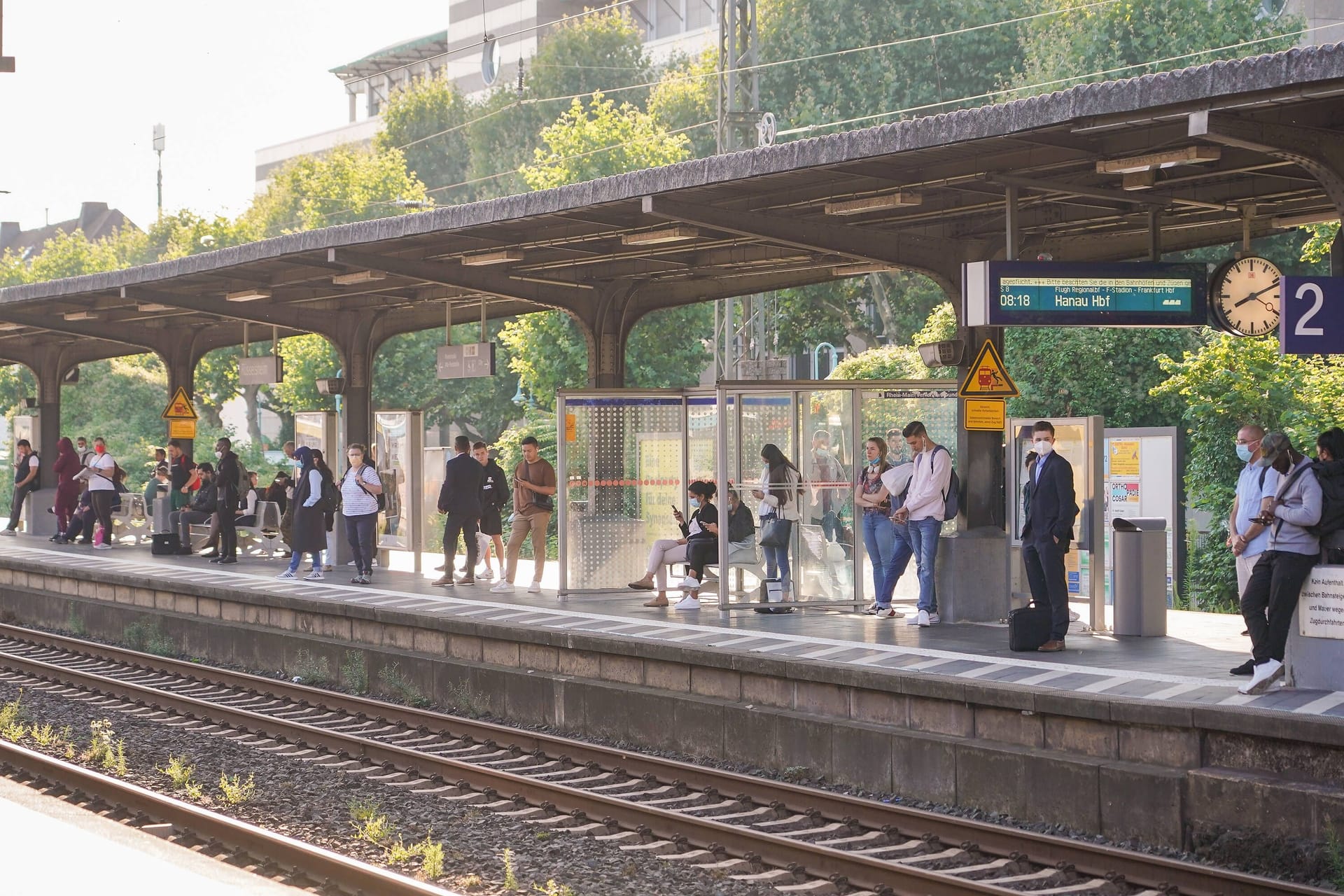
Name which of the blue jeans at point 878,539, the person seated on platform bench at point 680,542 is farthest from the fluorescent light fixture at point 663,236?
the blue jeans at point 878,539

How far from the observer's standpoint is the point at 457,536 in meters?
18.6

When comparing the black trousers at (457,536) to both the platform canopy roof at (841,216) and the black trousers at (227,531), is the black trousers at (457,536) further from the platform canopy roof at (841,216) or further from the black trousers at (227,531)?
the black trousers at (227,531)

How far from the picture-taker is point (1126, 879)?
827cm

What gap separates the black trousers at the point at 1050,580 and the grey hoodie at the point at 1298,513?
7.90 ft

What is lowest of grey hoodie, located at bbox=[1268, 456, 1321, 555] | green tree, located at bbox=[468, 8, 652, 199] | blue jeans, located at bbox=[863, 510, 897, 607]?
blue jeans, located at bbox=[863, 510, 897, 607]

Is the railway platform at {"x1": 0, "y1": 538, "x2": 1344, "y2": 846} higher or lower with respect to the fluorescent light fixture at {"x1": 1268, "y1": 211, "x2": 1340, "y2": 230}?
lower

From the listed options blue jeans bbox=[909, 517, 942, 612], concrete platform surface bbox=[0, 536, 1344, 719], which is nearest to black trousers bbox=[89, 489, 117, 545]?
concrete platform surface bbox=[0, 536, 1344, 719]

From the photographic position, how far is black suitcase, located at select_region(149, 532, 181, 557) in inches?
954

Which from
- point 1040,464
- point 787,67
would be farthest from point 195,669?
point 787,67

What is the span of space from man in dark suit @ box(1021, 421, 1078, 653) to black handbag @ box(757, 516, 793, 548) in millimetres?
2806

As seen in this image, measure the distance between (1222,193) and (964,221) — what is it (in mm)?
2319

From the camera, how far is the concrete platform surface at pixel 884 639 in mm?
10398

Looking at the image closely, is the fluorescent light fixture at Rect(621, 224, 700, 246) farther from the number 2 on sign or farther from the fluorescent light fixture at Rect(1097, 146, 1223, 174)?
the number 2 on sign

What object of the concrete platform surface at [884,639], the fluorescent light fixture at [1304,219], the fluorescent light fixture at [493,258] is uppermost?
the fluorescent light fixture at [493,258]
